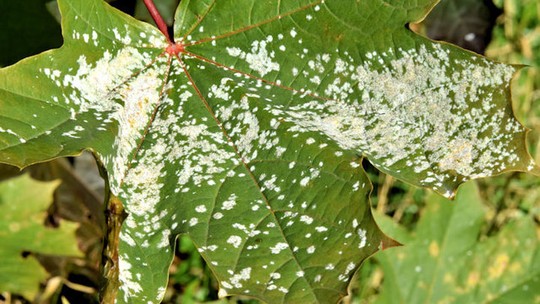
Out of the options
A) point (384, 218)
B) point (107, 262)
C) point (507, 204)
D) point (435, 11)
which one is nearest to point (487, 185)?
point (507, 204)

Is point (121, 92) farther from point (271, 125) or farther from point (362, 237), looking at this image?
point (362, 237)

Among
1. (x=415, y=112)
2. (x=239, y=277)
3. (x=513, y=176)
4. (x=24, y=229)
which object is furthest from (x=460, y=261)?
(x=24, y=229)

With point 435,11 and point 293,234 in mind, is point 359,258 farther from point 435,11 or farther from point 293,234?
point 435,11

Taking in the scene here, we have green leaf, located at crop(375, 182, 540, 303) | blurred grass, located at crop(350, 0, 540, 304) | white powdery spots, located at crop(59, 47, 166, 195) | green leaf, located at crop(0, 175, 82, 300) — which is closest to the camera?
white powdery spots, located at crop(59, 47, 166, 195)

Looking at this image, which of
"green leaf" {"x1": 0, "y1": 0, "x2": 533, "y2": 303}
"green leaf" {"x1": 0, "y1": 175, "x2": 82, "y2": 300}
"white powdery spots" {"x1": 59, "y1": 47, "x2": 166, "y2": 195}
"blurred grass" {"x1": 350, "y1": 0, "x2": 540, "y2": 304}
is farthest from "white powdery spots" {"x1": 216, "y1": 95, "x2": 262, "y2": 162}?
"blurred grass" {"x1": 350, "y1": 0, "x2": 540, "y2": 304}

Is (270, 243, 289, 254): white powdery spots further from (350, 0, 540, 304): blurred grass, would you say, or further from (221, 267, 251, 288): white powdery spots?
(350, 0, 540, 304): blurred grass

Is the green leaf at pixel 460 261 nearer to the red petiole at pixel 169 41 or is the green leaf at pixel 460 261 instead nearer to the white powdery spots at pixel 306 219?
the white powdery spots at pixel 306 219
